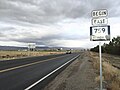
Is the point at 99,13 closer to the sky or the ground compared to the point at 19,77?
closer to the sky

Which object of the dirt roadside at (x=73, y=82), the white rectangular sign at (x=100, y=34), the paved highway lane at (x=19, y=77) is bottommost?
the dirt roadside at (x=73, y=82)

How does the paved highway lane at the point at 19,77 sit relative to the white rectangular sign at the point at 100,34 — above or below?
below

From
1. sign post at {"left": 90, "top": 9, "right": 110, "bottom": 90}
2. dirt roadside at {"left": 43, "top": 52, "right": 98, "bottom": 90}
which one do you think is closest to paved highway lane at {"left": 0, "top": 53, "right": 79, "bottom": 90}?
dirt roadside at {"left": 43, "top": 52, "right": 98, "bottom": 90}

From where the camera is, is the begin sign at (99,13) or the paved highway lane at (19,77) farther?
the paved highway lane at (19,77)

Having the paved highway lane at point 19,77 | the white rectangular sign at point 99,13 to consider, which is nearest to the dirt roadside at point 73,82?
the paved highway lane at point 19,77

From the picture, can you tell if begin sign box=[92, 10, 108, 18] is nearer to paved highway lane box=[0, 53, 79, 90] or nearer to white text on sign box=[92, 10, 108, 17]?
white text on sign box=[92, 10, 108, 17]

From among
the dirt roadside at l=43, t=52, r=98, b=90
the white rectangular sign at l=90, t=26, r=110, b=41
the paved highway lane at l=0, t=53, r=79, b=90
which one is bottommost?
the dirt roadside at l=43, t=52, r=98, b=90

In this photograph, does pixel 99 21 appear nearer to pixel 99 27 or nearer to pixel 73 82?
pixel 99 27

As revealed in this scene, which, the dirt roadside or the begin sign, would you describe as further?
the dirt roadside

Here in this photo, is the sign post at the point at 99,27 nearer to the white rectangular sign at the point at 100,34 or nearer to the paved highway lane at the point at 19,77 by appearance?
the white rectangular sign at the point at 100,34

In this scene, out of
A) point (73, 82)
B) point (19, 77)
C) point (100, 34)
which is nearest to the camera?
point (100, 34)

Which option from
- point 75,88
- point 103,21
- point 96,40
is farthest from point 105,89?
point 103,21

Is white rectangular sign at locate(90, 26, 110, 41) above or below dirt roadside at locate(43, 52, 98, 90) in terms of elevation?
above

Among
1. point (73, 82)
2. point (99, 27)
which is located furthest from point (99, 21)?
point (73, 82)
